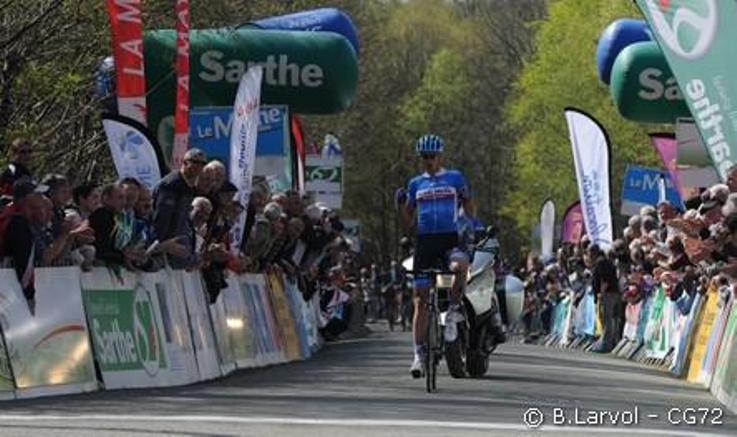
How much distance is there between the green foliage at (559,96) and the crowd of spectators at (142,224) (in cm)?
4079

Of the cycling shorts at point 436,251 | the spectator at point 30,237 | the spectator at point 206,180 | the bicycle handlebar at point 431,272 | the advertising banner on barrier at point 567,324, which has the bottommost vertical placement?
the advertising banner on barrier at point 567,324

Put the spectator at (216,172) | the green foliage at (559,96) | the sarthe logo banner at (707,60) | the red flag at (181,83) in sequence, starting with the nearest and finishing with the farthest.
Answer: the sarthe logo banner at (707,60) < the spectator at (216,172) < the red flag at (181,83) < the green foliage at (559,96)

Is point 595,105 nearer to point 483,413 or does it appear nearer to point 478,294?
point 478,294

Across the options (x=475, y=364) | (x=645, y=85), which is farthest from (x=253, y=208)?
(x=475, y=364)

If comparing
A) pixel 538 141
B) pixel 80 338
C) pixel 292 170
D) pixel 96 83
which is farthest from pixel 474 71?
pixel 80 338

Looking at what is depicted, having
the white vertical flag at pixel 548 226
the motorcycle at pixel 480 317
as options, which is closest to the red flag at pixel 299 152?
the motorcycle at pixel 480 317

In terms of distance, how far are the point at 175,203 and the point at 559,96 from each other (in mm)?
50648

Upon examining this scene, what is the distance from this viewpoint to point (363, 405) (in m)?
14.6

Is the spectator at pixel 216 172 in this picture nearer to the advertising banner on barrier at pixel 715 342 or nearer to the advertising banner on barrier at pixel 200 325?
the advertising banner on barrier at pixel 200 325

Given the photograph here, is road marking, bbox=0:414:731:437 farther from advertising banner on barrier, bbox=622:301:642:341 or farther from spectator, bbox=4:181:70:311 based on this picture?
advertising banner on barrier, bbox=622:301:642:341

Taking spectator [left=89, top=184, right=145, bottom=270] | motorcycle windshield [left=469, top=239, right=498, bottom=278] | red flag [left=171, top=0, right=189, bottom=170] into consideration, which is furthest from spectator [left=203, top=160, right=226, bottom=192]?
motorcycle windshield [left=469, top=239, right=498, bottom=278]

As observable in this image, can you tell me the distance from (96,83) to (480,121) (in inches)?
2701

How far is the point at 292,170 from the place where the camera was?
104 ft

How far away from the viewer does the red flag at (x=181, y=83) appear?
21.6 m
